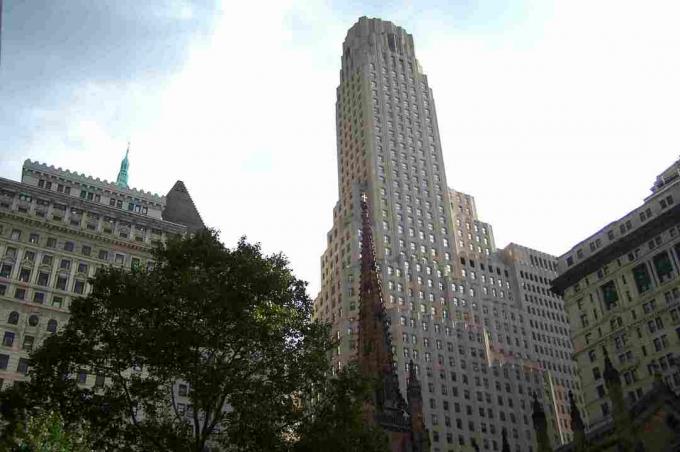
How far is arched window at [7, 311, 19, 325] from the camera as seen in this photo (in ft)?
225

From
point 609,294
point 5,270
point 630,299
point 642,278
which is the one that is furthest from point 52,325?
point 642,278

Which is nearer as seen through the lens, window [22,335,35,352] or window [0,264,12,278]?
window [22,335,35,352]

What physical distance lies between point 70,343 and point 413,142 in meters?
110

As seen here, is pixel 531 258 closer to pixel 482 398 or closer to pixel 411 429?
pixel 482 398

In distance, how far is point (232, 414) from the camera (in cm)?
2906

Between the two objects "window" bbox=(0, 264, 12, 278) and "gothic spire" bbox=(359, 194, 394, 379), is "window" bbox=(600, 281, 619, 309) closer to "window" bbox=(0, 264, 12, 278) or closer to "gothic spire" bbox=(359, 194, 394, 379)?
"gothic spire" bbox=(359, 194, 394, 379)

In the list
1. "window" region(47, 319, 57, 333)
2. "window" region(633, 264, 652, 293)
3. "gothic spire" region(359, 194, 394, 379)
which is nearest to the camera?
"window" region(47, 319, 57, 333)

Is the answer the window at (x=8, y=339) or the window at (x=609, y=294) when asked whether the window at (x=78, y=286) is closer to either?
the window at (x=8, y=339)

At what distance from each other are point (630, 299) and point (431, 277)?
42.3 m

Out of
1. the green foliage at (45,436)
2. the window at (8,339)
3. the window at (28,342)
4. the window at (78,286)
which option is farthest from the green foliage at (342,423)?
the window at (78,286)

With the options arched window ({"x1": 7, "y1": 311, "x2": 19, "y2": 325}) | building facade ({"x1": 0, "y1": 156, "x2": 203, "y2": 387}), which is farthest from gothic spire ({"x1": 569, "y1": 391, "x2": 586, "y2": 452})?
arched window ({"x1": 7, "y1": 311, "x2": 19, "y2": 325})

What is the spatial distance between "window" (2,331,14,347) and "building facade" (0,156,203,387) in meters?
0.08

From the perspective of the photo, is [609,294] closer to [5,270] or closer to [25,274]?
Answer: [25,274]

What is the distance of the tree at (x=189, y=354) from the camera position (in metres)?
28.9
